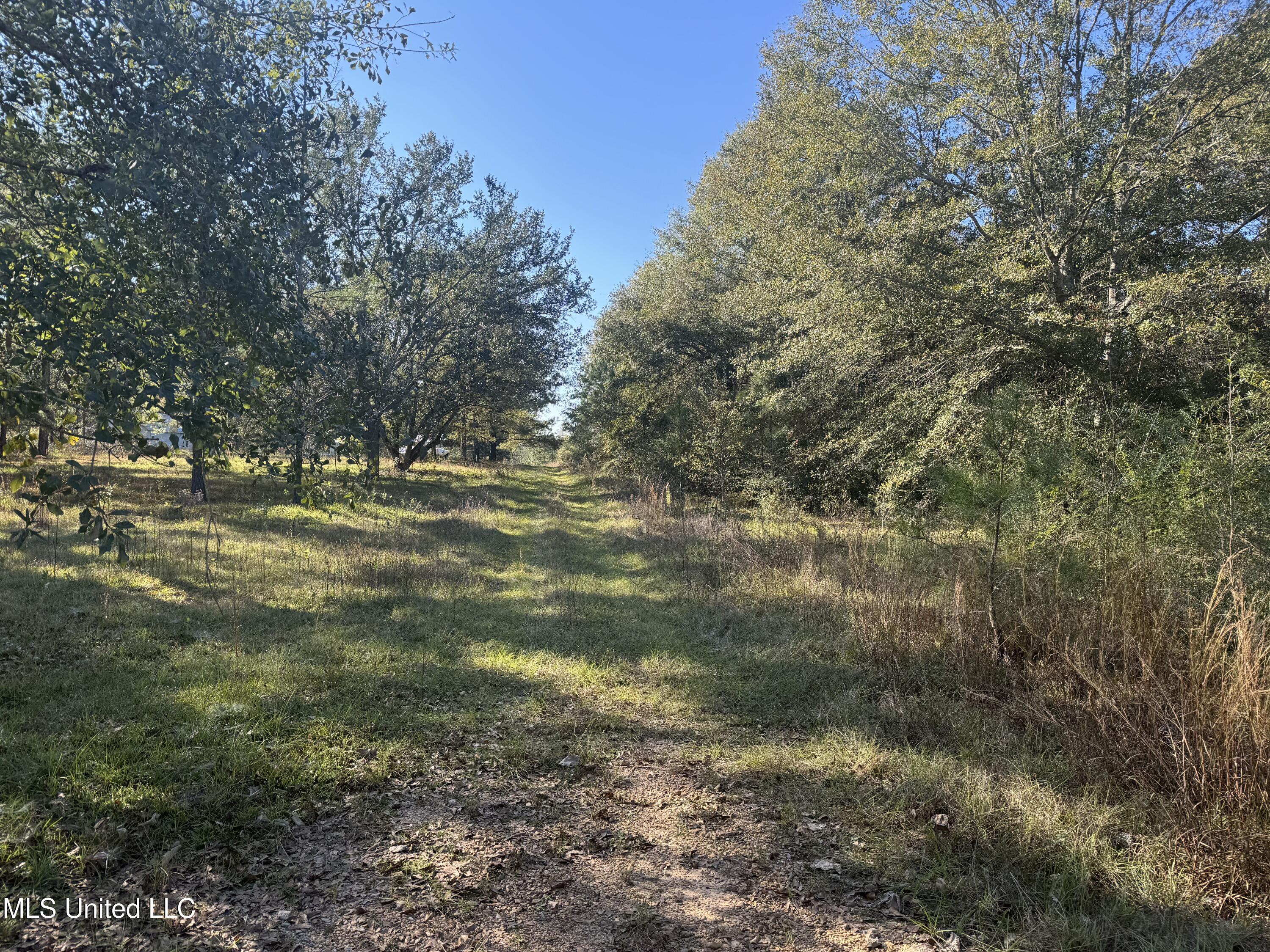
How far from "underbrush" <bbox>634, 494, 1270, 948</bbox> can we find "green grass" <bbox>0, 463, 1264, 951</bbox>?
0.07ft

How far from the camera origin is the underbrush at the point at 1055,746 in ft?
Answer: 8.75

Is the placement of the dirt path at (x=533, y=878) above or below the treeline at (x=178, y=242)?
below

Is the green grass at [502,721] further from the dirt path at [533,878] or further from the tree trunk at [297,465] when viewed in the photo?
the tree trunk at [297,465]

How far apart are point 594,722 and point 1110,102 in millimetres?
12201

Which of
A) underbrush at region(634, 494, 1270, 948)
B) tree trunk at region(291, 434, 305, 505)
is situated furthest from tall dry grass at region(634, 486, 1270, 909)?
tree trunk at region(291, 434, 305, 505)

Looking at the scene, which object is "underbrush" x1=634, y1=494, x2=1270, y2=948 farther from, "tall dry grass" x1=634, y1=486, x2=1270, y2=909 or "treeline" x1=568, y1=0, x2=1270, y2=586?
"treeline" x1=568, y1=0, x2=1270, y2=586

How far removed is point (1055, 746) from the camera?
149 inches

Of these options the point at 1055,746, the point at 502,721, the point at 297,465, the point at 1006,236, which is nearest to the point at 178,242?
the point at 297,465

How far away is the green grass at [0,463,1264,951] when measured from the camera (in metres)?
2.77

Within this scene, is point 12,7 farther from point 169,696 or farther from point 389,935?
point 389,935

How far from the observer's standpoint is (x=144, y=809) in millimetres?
3012

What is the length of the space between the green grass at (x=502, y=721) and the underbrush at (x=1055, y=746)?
0.07 ft

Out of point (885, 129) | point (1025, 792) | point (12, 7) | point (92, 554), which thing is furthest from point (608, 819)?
point (885, 129)

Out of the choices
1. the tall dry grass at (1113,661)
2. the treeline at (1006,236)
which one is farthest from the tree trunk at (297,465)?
the treeline at (1006,236)
